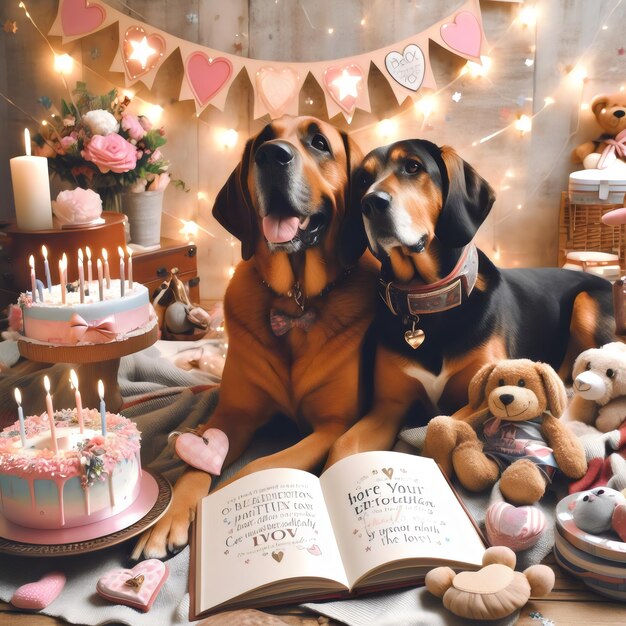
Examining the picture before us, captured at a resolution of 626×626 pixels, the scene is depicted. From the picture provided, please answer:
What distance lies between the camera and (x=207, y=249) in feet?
12.3

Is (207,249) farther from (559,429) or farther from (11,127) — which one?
(559,429)

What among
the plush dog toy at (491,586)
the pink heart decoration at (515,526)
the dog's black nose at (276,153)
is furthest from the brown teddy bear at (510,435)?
the dog's black nose at (276,153)

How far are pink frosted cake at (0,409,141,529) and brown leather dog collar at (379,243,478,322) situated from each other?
64 centimetres

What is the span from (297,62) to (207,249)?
3.23 feet

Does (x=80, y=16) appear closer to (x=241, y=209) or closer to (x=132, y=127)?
(x=132, y=127)

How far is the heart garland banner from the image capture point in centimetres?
330

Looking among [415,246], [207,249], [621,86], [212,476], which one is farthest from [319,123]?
[621,86]

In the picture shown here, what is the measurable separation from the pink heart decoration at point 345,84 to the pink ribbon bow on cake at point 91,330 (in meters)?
1.96

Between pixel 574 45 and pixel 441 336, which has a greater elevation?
pixel 574 45

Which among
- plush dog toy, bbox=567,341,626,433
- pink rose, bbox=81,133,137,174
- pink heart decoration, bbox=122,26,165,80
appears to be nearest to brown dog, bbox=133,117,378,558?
plush dog toy, bbox=567,341,626,433

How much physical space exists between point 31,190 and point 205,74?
4.05 feet

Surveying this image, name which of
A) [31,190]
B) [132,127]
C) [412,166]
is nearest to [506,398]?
[412,166]

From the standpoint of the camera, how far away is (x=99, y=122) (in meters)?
2.93

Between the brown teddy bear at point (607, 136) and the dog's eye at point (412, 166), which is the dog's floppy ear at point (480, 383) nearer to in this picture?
the dog's eye at point (412, 166)
